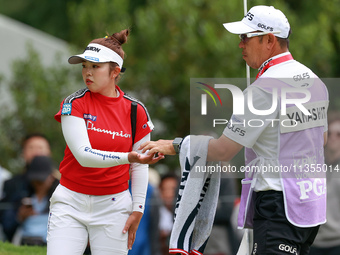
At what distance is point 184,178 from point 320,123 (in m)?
1.14

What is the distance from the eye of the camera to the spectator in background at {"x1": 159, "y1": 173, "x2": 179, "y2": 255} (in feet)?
30.6

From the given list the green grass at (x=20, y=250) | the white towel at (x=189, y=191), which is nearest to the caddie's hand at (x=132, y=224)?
the white towel at (x=189, y=191)

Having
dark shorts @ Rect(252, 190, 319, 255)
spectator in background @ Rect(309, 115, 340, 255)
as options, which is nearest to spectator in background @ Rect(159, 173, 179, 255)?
spectator in background @ Rect(309, 115, 340, 255)

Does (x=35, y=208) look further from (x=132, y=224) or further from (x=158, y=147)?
(x=158, y=147)

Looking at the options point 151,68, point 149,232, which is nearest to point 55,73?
point 151,68

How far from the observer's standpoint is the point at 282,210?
482 centimetres

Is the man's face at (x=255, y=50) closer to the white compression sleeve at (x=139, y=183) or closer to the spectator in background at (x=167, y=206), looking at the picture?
the white compression sleeve at (x=139, y=183)

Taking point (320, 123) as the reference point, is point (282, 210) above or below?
below

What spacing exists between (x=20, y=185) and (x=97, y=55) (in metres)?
3.85

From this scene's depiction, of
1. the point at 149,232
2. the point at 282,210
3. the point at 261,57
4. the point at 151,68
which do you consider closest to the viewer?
the point at 282,210

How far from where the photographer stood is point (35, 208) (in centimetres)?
827

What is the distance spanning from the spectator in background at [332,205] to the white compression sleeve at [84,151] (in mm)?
3049

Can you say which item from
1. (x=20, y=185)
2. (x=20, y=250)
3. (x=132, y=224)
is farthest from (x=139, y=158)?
(x=20, y=185)

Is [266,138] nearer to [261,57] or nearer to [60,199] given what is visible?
[261,57]
